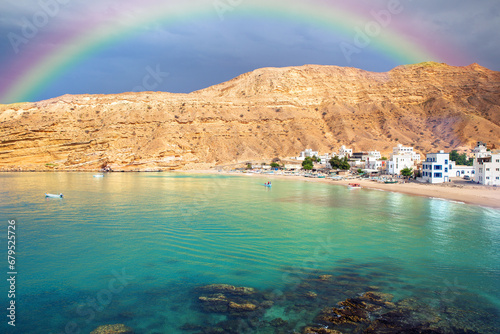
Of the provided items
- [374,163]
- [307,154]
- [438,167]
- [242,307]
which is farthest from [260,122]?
[242,307]

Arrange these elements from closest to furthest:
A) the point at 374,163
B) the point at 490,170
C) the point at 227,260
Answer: the point at 227,260 < the point at 490,170 < the point at 374,163

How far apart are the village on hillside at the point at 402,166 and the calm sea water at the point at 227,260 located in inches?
754

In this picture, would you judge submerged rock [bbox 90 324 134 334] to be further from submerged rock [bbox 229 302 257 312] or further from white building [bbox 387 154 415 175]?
white building [bbox 387 154 415 175]

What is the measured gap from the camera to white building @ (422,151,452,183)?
47.2m

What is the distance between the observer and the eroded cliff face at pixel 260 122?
295 feet

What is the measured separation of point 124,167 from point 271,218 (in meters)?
73.4

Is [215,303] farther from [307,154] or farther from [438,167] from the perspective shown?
[307,154]

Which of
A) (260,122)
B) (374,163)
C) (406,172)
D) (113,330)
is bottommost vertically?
(113,330)

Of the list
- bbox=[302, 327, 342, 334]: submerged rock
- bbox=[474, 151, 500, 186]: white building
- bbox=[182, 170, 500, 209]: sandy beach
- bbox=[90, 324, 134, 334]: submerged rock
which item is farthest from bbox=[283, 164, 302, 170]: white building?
bbox=[90, 324, 134, 334]: submerged rock

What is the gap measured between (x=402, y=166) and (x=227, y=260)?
176ft

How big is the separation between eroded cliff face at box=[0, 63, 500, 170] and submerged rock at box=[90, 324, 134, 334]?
8215cm

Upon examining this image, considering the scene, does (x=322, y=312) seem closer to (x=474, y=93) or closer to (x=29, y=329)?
(x=29, y=329)

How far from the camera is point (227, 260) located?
48.5 feet

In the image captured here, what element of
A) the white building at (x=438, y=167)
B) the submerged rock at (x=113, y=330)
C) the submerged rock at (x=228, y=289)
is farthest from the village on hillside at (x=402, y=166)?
the submerged rock at (x=113, y=330)
